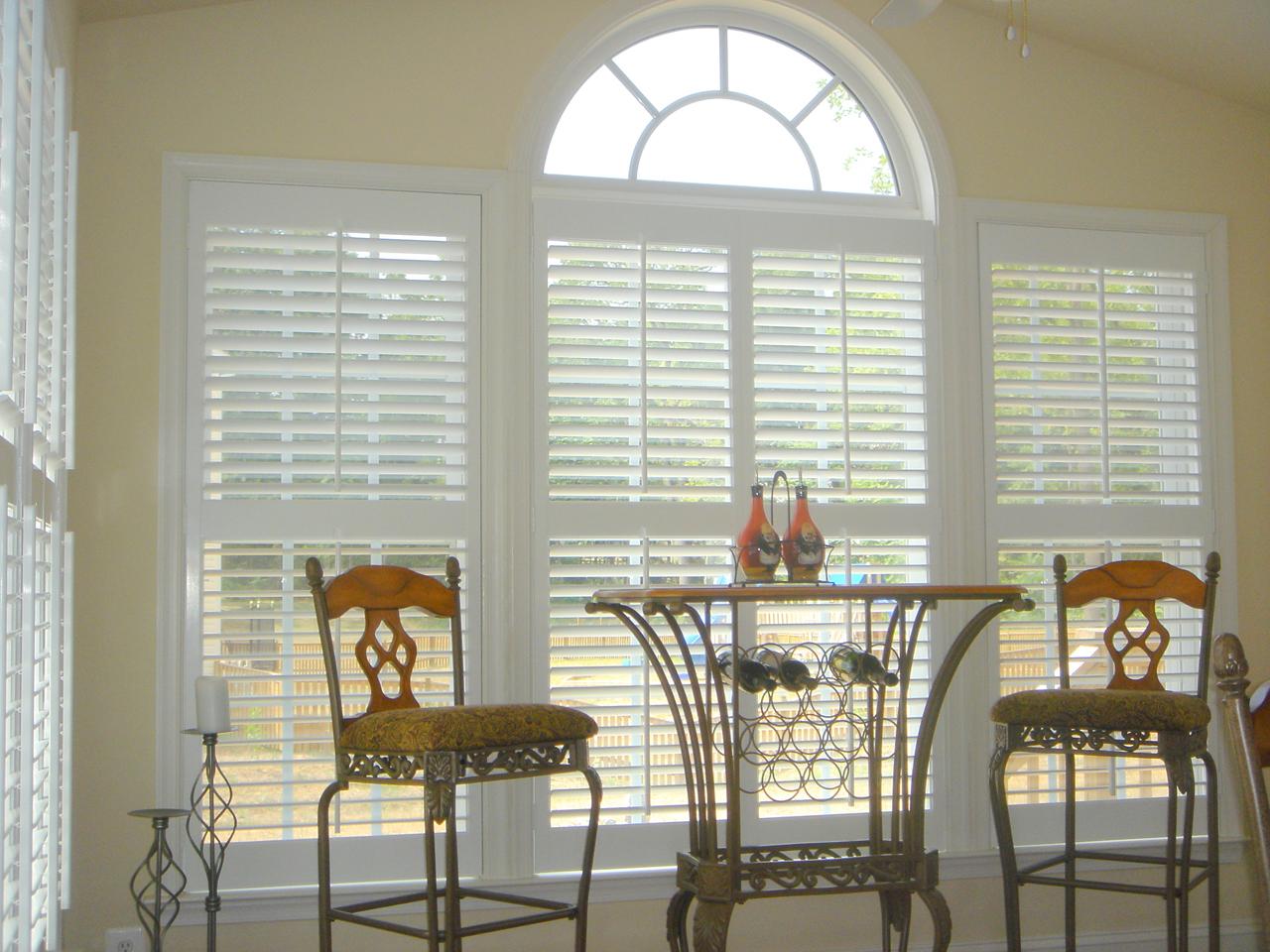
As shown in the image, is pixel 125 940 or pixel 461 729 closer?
pixel 461 729

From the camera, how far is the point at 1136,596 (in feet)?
11.1

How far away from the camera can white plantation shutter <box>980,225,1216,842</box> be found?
12.0ft

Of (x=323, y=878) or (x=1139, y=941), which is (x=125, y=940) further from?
(x=1139, y=941)

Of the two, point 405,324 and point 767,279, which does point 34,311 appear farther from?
point 767,279

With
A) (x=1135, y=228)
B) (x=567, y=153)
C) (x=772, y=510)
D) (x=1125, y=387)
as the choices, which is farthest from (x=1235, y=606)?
(x=567, y=153)

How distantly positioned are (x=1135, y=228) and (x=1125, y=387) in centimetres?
50

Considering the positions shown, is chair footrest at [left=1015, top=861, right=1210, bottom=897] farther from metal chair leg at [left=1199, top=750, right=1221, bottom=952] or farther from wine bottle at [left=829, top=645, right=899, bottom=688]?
wine bottle at [left=829, top=645, right=899, bottom=688]

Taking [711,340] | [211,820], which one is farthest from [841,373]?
[211,820]

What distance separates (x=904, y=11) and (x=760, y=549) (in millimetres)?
1252

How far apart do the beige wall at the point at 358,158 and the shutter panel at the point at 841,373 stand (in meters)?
0.47

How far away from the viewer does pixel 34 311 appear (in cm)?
201

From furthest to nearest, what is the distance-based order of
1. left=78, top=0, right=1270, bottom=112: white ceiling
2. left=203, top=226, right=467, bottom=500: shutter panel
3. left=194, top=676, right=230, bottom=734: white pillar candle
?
left=78, top=0, right=1270, bottom=112: white ceiling → left=203, top=226, right=467, bottom=500: shutter panel → left=194, top=676, right=230, bottom=734: white pillar candle

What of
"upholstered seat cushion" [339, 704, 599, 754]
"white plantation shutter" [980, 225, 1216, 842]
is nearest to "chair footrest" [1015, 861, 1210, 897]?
"white plantation shutter" [980, 225, 1216, 842]

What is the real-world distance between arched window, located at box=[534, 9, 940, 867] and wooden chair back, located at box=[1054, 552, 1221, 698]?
41 centimetres
